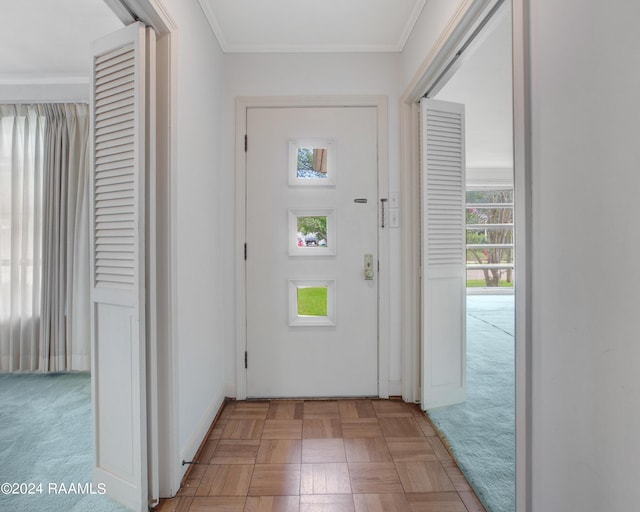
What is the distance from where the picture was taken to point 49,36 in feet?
7.18

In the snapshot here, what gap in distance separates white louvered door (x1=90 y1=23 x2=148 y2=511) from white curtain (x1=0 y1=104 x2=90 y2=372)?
152 cm

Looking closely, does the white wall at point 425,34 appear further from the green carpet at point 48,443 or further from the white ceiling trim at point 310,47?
the green carpet at point 48,443

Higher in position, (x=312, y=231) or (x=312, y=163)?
(x=312, y=163)

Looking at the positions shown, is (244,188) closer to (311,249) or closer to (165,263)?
(311,249)

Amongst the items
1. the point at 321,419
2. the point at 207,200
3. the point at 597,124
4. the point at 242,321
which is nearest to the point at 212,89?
the point at 207,200

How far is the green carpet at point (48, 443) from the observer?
1425mm

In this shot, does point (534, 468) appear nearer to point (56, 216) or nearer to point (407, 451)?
point (407, 451)

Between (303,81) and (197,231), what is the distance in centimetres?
130

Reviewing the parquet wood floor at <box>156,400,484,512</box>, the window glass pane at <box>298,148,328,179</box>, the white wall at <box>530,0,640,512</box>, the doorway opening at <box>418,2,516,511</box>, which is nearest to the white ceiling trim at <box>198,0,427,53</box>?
the doorway opening at <box>418,2,516,511</box>

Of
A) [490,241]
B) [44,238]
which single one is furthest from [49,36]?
[490,241]

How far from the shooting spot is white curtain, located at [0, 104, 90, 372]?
2672 millimetres

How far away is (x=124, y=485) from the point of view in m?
1.38

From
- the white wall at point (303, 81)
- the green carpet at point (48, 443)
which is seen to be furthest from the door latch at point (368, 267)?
the green carpet at point (48, 443)

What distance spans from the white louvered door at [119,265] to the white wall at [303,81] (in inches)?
35.5
